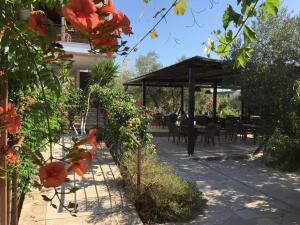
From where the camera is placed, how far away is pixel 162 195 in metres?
4.75

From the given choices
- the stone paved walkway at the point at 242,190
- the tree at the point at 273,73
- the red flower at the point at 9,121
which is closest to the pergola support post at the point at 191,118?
the stone paved walkway at the point at 242,190

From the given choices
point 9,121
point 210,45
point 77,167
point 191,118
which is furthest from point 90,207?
point 191,118

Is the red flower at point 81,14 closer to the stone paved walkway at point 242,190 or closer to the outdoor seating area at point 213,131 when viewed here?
the stone paved walkway at point 242,190

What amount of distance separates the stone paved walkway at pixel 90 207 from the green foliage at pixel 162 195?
0.26 m

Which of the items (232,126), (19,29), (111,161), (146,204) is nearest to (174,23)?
(19,29)

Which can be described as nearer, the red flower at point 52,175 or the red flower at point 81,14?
the red flower at point 81,14

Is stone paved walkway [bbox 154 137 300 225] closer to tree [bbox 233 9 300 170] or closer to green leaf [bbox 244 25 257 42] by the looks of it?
tree [bbox 233 9 300 170]

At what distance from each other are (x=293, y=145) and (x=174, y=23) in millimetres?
4948

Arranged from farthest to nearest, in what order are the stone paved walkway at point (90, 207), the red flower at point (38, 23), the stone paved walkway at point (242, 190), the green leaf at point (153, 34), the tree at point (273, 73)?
the tree at point (273, 73) < the stone paved walkway at point (242, 190) < the stone paved walkway at point (90, 207) < the green leaf at point (153, 34) < the red flower at point (38, 23)

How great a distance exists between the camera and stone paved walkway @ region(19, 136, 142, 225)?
4.05 meters

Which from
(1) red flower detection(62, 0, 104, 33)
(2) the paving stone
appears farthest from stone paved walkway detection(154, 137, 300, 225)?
(1) red flower detection(62, 0, 104, 33)

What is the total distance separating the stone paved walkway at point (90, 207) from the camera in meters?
4.05

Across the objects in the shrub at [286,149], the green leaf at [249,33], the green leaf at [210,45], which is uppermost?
the green leaf at [210,45]

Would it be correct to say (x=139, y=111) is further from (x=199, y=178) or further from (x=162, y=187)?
(x=162, y=187)
